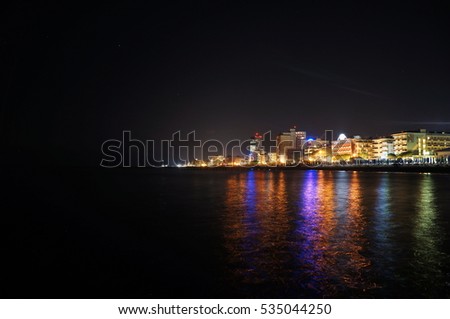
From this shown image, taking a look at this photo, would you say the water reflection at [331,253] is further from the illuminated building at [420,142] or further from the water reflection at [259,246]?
the illuminated building at [420,142]

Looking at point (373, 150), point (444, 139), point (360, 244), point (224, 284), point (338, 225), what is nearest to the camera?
point (224, 284)

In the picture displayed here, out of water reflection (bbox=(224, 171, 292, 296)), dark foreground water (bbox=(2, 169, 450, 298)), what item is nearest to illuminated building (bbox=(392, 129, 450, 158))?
water reflection (bbox=(224, 171, 292, 296))

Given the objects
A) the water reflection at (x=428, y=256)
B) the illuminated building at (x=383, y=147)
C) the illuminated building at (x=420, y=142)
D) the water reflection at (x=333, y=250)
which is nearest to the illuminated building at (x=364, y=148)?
the illuminated building at (x=383, y=147)

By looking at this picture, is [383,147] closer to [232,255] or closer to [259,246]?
[259,246]

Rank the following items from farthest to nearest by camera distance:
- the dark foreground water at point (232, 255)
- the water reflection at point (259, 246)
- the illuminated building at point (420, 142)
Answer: the illuminated building at point (420, 142) < the water reflection at point (259, 246) < the dark foreground water at point (232, 255)

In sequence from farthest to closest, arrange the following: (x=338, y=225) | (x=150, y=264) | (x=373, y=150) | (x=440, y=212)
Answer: (x=373, y=150)
(x=440, y=212)
(x=338, y=225)
(x=150, y=264)

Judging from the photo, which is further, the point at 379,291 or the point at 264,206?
the point at 264,206

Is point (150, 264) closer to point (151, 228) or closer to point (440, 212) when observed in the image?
point (151, 228)

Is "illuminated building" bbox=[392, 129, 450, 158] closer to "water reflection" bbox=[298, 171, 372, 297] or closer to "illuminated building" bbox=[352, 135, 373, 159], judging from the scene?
"illuminated building" bbox=[352, 135, 373, 159]

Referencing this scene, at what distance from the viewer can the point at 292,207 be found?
2431 cm

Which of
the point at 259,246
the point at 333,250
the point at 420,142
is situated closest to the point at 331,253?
Result: the point at 333,250

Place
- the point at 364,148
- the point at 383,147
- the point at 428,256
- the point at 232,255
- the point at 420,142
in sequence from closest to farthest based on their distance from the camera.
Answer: the point at 428,256 → the point at 232,255 → the point at 420,142 → the point at 383,147 → the point at 364,148
